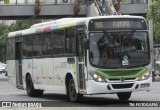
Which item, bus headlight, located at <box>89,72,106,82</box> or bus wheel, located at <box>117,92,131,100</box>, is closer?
bus headlight, located at <box>89,72,106,82</box>

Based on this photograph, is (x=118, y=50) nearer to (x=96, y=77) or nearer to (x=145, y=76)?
(x=96, y=77)

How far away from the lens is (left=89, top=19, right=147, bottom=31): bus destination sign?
1753 cm

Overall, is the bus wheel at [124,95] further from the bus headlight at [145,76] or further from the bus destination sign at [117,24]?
the bus destination sign at [117,24]

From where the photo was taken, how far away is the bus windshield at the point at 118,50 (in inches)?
677

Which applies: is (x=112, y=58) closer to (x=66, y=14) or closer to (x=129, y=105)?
(x=129, y=105)

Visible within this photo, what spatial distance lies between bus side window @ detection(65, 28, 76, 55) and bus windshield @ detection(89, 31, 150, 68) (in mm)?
1326

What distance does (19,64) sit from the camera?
2494cm

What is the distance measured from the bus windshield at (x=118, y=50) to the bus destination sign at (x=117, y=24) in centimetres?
18

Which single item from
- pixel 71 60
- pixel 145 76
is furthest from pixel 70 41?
pixel 145 76

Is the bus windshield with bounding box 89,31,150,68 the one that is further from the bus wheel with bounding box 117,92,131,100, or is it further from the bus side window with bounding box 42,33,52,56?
the bus side window with bounding box 42,33,52,56

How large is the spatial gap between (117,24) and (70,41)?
2.02m

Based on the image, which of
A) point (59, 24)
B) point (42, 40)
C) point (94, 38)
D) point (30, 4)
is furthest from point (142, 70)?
point (30, 4)

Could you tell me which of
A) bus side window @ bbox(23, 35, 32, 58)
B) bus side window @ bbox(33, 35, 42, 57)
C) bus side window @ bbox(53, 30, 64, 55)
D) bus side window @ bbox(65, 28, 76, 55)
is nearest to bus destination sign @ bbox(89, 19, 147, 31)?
bus side window @ bbox(65, 28, 76, 55)

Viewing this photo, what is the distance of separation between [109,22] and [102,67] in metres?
1.57
